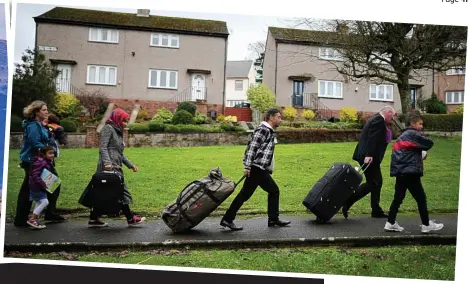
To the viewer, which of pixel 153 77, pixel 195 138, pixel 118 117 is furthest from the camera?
pixel 195 138

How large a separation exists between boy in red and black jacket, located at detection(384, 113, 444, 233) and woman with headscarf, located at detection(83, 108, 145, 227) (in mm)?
2722

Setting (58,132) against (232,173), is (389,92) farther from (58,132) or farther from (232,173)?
(58,132)

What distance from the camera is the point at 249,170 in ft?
18.1

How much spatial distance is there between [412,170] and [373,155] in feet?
1.47

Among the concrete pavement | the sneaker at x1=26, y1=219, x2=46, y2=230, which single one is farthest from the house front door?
the sneaker at x1=26, y1=219, x2=46, y2=230

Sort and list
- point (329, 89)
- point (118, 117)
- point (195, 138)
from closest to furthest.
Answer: point (118, 117)
point (329, 89)
point (195, 138)

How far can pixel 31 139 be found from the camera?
575 cm

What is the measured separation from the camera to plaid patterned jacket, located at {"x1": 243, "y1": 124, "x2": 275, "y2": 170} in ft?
18.1

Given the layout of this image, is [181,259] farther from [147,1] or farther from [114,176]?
[147,1]

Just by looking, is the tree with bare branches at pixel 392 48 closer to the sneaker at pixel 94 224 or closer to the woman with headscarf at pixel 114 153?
the woman with headscarf at pixel 114 153

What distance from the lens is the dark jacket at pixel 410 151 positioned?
5508 mm

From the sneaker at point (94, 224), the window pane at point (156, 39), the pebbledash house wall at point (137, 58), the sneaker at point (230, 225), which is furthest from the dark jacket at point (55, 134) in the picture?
the sneaker at point (230, 225)

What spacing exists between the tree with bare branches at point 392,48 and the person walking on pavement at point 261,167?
3.52 ft

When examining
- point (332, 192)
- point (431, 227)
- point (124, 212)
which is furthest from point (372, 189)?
point (124, 212)
